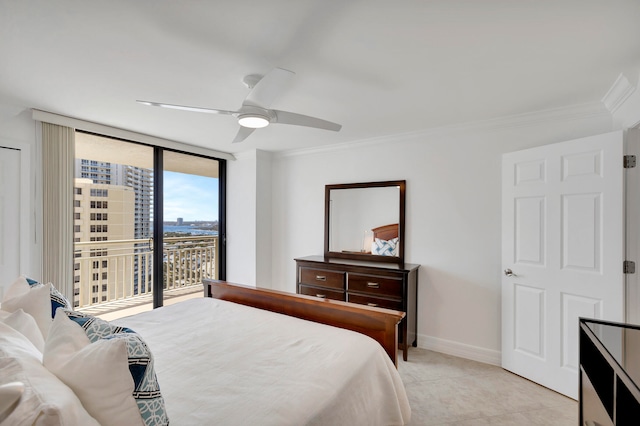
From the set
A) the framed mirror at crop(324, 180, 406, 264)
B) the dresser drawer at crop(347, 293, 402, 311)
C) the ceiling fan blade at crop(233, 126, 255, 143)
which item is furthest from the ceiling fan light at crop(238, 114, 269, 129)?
the dresser drawer at crop(347, 293, 402, 311)

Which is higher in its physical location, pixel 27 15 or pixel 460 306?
pixel 27 15

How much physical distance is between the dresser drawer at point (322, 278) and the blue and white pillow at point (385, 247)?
0.57 meters

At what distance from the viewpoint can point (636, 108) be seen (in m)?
2.01

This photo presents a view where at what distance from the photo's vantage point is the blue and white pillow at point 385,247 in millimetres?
3432

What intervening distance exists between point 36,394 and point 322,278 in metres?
2.79

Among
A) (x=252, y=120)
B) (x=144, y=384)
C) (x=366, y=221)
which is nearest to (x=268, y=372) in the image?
(x=144, y=384)

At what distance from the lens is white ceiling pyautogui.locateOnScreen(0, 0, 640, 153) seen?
54.4 inches

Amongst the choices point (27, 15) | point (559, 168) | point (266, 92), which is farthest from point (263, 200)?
point (559, 168)

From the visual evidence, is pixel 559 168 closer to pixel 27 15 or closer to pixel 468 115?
pixel 468 115

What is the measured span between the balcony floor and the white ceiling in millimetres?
2561

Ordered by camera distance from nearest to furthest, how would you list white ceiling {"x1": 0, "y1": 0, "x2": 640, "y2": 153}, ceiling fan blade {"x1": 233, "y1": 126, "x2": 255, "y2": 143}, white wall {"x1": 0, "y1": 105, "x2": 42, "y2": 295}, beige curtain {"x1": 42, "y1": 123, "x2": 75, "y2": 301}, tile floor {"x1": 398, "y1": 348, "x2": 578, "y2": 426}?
white ceiling {"x1": 0, "y1": 0, "x2": 640, "y2": 153} → tile floor {"x1": 398, "y1": 348, "x2": 578, "y2": 426} → ceiling fan blade {"x1": 233, "y1": 126, "x2": 255, "y2": 143} → white wall {"x1": 0, "y1": 105, "x2": 42, "y2": 295} → beige curtain {"x1": 42, "y1": 123, "x2": 75, "y2": 301}

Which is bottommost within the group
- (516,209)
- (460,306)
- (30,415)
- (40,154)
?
(460,306)

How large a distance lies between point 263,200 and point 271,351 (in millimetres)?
2970

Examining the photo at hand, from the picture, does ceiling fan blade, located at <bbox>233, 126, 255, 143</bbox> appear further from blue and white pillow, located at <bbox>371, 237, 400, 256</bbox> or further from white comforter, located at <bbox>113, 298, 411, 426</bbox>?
blue and white pillow, located at <bbox>371, 237, 400, 256</bbox>
